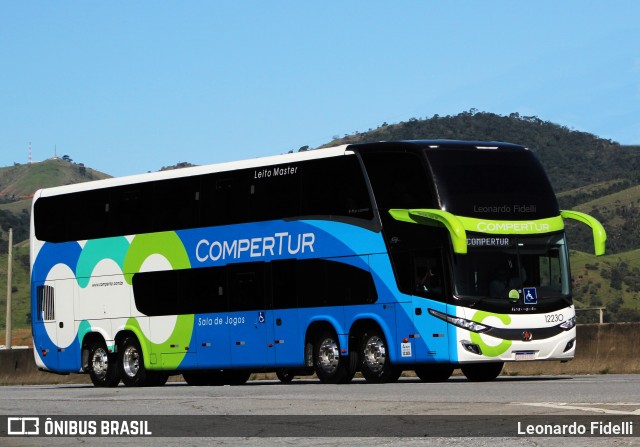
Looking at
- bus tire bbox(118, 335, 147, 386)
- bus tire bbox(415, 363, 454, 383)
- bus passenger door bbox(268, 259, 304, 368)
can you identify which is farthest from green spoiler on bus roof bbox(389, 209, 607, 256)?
bus tire bbox(118, 335, 147, 386)

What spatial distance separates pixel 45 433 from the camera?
1520 centimetres

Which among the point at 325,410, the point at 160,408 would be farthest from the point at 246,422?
the point at 160,408

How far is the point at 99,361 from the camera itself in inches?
1220

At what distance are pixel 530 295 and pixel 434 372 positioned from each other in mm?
3036

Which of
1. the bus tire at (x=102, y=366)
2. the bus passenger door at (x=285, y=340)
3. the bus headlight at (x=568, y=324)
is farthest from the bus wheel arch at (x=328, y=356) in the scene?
the bus tire at (x=102, y=366)

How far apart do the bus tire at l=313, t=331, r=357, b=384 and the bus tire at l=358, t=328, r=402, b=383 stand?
0.25 meters

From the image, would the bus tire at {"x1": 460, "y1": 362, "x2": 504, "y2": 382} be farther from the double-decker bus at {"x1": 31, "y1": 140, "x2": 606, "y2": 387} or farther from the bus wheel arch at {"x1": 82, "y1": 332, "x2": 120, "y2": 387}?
the bus wheel arch at {"x1": 82, "y1": 332, "x2": 120, "y2": 387}

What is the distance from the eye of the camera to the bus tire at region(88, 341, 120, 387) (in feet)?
101

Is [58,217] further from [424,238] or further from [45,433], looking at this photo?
[45,433]

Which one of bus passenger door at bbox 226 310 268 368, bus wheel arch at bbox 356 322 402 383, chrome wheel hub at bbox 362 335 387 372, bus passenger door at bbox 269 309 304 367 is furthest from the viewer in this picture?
bus passenger door at bbox 226 310 268 368

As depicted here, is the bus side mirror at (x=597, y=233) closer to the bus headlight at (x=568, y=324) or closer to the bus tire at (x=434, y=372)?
the bus headlight at (x=568, y=324)

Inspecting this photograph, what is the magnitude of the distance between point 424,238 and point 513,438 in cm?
1217

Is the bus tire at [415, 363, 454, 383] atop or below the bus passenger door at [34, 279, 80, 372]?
below

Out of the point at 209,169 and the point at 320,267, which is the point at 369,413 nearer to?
the point at 320,267
